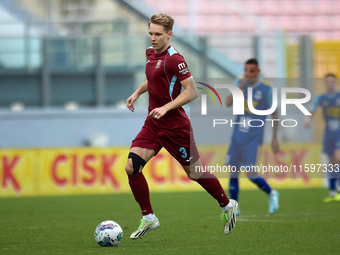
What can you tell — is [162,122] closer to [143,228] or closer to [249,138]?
[143,228]

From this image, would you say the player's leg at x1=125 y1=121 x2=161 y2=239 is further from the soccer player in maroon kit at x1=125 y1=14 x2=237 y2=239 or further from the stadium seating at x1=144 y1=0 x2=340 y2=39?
the stadium seating at x1=144 y1=0 x2=340 y2=39

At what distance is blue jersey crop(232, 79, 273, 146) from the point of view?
818 cm

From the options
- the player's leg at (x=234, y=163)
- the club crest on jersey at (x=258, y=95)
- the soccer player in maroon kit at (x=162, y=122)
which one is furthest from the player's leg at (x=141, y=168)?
the club crest on jersey at (x=258, y=95)

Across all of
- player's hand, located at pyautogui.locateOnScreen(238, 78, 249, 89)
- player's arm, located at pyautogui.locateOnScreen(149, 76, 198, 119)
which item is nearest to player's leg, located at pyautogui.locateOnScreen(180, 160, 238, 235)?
player's arm, located at pyautogui.locateOnScreen(149, 76, 198, 119)

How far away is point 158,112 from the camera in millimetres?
5168

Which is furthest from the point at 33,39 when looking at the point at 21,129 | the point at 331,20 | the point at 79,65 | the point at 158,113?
the point at 331,20

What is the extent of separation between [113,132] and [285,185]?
5.03 m

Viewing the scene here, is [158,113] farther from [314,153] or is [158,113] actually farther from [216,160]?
[314,153]

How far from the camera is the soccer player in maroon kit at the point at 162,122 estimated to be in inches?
213

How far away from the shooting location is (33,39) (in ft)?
51.3

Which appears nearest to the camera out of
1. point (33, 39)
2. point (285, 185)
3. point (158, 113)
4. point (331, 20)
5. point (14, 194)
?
point (158, 113)

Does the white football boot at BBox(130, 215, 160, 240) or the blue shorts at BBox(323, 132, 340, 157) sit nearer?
the white football boot at BBox(130, 215, 160, 240)

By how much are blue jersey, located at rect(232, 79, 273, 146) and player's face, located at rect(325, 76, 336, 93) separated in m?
3.08

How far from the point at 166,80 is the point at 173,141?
59 centimetres
